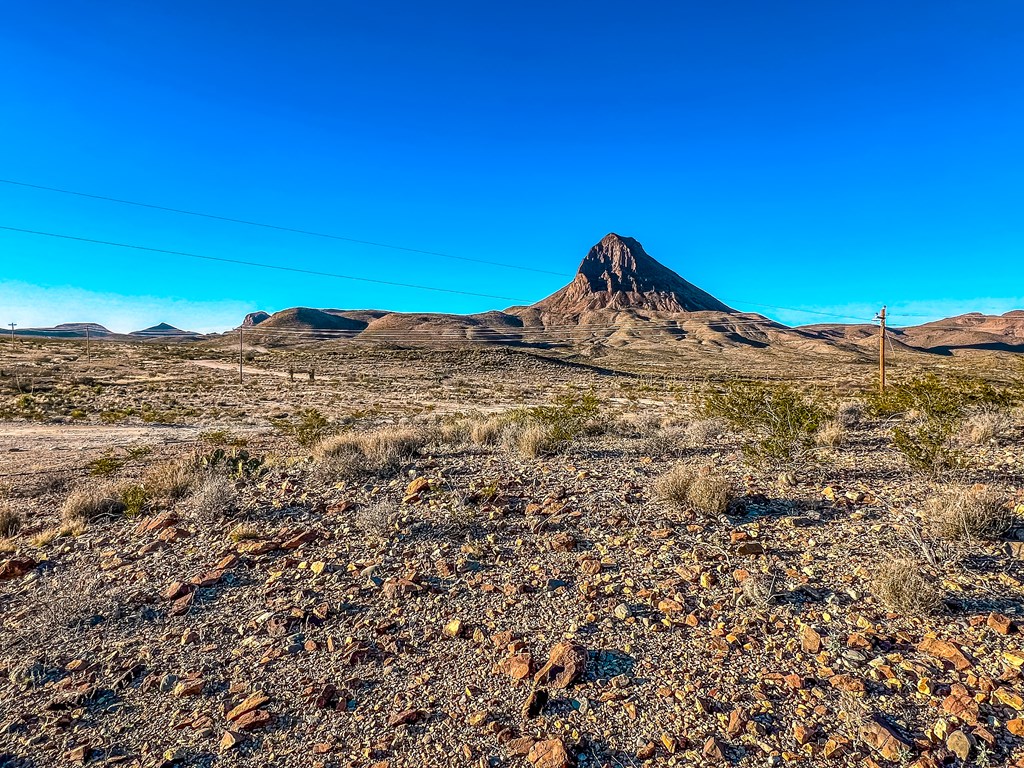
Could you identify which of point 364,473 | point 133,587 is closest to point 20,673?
point 133,587

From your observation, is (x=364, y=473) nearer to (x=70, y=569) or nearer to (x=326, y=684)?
(x=70, y=569)

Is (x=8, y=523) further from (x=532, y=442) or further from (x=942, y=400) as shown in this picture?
(x=942, y=400)

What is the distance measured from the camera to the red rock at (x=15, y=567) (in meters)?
5.54

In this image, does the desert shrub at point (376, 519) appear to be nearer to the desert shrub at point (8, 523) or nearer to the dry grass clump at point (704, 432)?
the desert shrub at point (8, 523)

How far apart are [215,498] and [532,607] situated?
16.0ft

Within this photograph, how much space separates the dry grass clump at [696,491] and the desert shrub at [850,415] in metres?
6.71

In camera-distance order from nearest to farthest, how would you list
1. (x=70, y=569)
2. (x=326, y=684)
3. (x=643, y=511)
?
(x=326, y=684) < (x=70, y=569) < (x=643, y=511)

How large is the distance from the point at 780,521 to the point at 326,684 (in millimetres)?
4846

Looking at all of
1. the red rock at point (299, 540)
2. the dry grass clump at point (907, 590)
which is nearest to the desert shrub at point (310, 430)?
the red rock at point (299, 540)

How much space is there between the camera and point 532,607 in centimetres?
454

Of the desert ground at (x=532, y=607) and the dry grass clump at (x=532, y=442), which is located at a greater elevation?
the dry grass clump at (x=532, y=442)

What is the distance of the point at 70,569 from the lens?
5.72 meters

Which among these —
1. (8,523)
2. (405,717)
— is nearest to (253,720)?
(405,717)

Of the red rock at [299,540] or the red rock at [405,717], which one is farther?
the red rock at [299,540]
